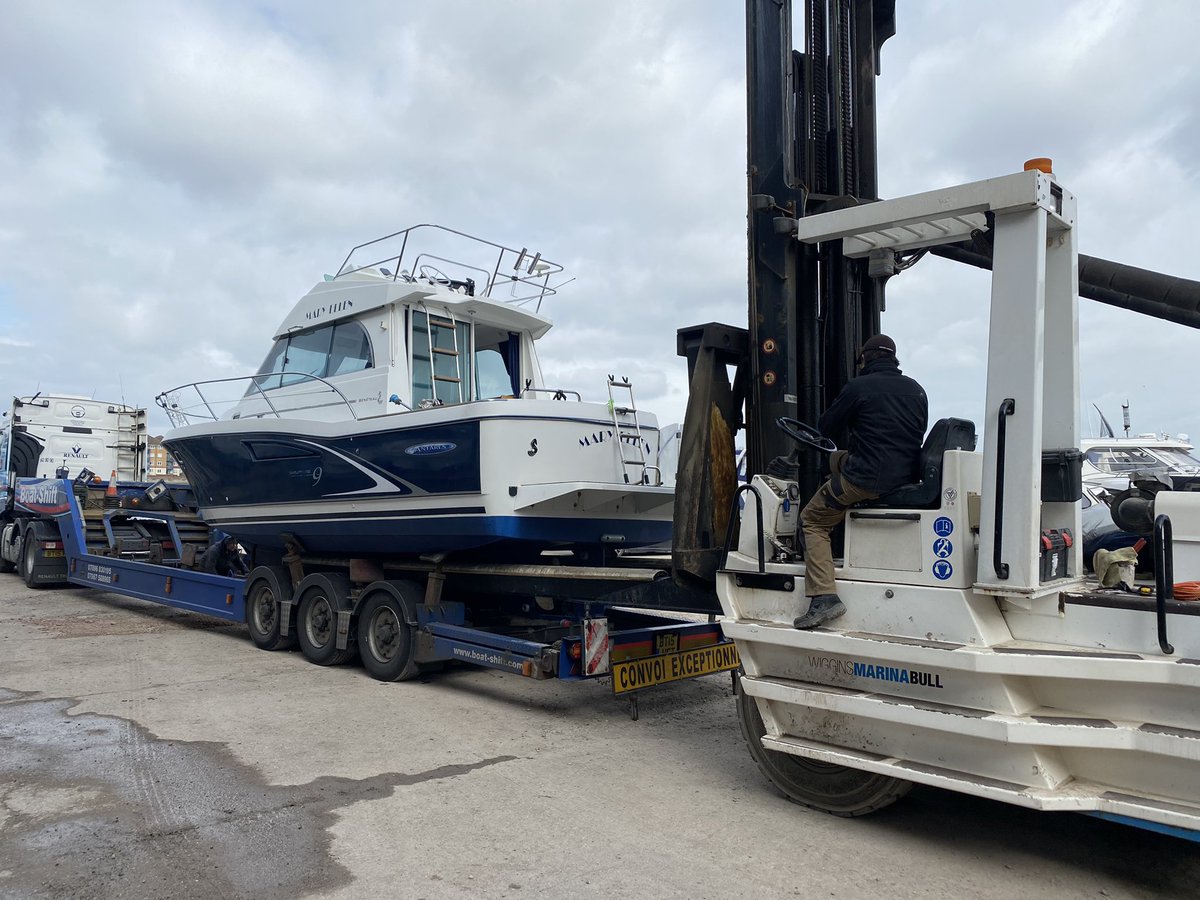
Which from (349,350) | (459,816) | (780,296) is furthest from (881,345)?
(349,350)

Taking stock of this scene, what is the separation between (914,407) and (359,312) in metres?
5.60

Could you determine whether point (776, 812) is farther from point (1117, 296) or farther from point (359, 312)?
point (359, 312)

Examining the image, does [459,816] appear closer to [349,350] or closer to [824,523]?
[824,523]

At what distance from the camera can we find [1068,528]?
4.29 meters

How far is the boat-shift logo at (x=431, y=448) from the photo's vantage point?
265 inches

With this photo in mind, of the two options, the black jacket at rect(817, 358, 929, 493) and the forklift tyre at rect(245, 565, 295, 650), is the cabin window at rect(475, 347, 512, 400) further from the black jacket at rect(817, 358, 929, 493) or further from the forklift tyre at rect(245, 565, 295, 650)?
the black jacket at rect(817, 358, 929, 493)

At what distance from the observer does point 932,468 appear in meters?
4.19

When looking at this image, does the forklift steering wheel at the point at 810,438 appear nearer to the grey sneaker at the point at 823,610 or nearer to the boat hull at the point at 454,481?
the grey sneaker at the point at 823,610

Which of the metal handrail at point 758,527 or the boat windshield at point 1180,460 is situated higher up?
the boat windshield at point 1180,460

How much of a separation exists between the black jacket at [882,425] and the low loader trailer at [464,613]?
1539mm

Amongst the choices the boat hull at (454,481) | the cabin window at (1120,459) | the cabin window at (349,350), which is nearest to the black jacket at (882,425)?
the boat hull at (454,481)

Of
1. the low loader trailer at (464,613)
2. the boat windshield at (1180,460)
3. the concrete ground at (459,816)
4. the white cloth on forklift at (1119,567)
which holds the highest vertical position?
the boat windshield at (1180,460)

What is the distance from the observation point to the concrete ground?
3754 millimetres

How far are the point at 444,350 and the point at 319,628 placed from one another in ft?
9.42
